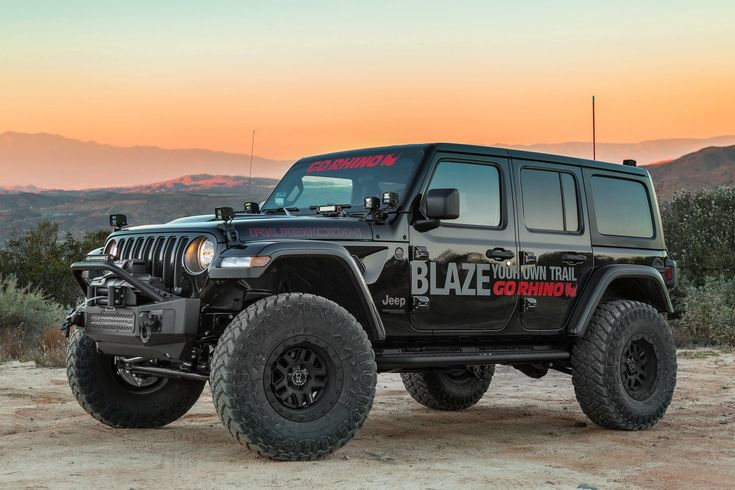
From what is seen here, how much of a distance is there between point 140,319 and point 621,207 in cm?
464

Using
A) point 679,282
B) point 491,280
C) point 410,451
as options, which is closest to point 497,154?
point 491,280

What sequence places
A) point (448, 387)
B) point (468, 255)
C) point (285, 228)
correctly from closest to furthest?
point (285, 228) → point (468, 255) → point (448, 387)

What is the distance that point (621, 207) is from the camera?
9172 millimetres

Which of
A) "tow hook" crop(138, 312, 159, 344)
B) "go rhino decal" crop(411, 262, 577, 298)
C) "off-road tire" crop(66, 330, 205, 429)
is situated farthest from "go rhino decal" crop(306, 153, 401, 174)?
"tow hook" crop(138, 312, 159, 344)

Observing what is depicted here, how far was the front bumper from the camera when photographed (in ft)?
21.3

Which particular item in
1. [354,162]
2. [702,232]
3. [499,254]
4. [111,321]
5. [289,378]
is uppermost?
[354,162]

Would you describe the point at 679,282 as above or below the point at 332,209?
below

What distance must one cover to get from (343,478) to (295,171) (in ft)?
11.0

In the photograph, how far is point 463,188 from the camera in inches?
307

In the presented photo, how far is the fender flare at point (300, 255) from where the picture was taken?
6367 millimetres

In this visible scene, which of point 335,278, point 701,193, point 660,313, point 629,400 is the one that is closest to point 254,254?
point 335,278

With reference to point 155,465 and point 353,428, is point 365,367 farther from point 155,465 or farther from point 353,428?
point 155,465

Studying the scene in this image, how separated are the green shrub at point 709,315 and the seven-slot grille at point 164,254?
13452 millimetres

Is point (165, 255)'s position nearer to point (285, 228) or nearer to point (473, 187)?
point (285, 228)
